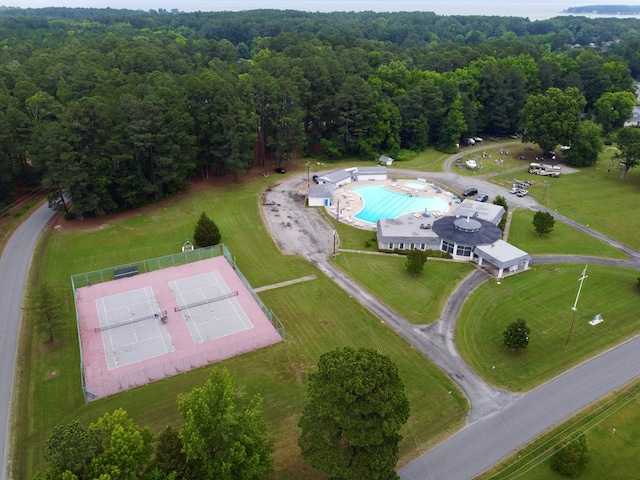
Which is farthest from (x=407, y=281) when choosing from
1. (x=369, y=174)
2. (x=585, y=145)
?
(x=585, y=145)

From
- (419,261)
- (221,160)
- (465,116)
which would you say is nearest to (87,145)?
(221,160)

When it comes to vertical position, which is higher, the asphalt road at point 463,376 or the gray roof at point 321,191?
the gray roof at point 321,191

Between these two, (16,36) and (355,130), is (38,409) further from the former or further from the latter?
(16,36)

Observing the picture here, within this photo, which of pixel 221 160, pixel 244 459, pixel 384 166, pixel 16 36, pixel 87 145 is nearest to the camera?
pixel 244 459

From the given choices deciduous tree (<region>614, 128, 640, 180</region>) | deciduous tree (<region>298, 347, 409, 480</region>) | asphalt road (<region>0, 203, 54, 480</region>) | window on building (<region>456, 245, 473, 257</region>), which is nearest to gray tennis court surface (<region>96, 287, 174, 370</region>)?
asphalt road (<region>0, 203, 54, 480</region>)

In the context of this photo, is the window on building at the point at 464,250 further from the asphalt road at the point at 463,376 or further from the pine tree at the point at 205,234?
the pine tree at the point at 205,234

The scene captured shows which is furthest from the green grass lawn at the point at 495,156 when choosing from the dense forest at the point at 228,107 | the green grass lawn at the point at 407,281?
the green grass lawn at the point at 407,281

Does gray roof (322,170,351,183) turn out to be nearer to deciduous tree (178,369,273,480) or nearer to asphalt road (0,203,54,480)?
asphalt road (0,203,54,480)
